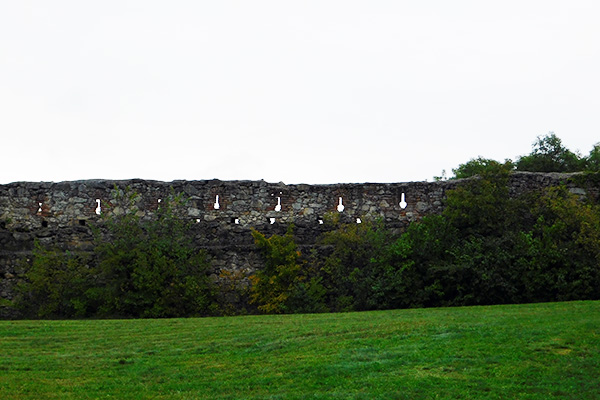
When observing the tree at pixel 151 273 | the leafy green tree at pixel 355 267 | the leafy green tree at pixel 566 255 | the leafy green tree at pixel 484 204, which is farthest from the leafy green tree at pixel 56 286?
the leafy green tree at pixel 566 255

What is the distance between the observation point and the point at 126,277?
2103 cm

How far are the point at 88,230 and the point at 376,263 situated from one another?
27.4 ft

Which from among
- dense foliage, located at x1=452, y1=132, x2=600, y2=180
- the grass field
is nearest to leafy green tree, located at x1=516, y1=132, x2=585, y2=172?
dense foliage, located at x1=452, y1=132, x2=600, y2=180

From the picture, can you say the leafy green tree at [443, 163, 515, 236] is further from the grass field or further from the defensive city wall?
the grass field

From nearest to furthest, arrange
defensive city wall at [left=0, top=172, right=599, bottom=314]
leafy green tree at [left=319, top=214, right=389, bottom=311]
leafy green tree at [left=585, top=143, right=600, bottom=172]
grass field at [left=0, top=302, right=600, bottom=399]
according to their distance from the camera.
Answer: grass field at [left=0, top=302, right=600, bottom=399] → leafy green tree at [left=319, top=214, right=389, bottom=311] → defensive city wall at [left=0, top=172, right=599, bottom=314] → leafy green tree at [left=585, top=143, right=600, bottom=172]

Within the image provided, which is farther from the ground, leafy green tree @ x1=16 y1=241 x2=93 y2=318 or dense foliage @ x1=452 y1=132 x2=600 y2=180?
dense foliage @ x1=452 y1=132 x2=600 y2=180

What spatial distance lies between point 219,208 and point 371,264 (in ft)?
15.8

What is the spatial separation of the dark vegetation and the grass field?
→ 3266 mm

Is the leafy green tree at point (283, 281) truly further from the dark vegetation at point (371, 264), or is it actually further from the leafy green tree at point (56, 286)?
the leafy green tree at point (56, 286)

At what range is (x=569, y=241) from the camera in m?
20.2

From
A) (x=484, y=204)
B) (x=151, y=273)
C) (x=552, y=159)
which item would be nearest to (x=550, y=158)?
(x=552, y=159)

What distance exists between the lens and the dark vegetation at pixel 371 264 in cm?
1980

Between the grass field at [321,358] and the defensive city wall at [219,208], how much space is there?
6.32 metres

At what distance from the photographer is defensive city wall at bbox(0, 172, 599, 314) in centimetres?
2252
